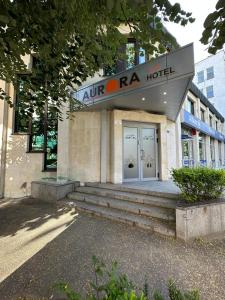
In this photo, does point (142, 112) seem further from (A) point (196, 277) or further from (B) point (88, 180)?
(A) point (196, 277)

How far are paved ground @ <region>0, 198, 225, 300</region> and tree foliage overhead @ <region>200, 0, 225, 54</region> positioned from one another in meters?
2.90

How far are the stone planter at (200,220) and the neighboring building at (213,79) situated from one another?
29.1 meters

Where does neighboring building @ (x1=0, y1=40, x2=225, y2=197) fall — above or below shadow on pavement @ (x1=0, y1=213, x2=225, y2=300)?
above

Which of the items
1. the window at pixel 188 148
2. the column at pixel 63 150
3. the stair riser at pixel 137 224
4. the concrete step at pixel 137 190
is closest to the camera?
the stair riser at pixel 137 224

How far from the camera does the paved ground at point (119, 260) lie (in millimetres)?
2619

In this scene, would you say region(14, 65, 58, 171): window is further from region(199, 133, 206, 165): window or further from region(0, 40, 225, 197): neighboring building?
region(199, 133, 206, 165): window

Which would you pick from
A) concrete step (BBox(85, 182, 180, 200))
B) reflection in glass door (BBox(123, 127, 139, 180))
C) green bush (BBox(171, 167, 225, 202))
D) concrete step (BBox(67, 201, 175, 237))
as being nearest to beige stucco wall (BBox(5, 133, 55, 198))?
concrete step (BBox(85, 182, 180, 200))

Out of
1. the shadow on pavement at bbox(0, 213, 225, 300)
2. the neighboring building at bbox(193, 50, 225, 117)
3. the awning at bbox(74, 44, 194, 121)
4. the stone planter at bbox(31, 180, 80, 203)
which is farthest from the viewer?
the neighboring building at bbox(193, 50, 225, 117)

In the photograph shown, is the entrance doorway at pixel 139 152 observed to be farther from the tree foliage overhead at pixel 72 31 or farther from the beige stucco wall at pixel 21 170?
the tree foliage overhead at pixel 72 31

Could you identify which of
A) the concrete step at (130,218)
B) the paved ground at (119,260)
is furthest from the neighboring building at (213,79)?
the paved ground at (119,260)

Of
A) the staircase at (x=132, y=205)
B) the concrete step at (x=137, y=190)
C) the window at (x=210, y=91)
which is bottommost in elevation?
the staircase at (x=132, y=205)

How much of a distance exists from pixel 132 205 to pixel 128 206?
126 mm

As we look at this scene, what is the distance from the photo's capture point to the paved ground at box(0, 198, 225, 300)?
262 centimetres

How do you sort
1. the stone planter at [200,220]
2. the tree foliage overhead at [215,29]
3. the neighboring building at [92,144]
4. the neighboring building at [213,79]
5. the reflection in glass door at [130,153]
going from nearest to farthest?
the tree foliage overhead at [215,29] < the stone planter at [200,220] < the neighboring building at [92,144] < the reflection in glass door at [130,153] < the neighboring building at [213,79]
